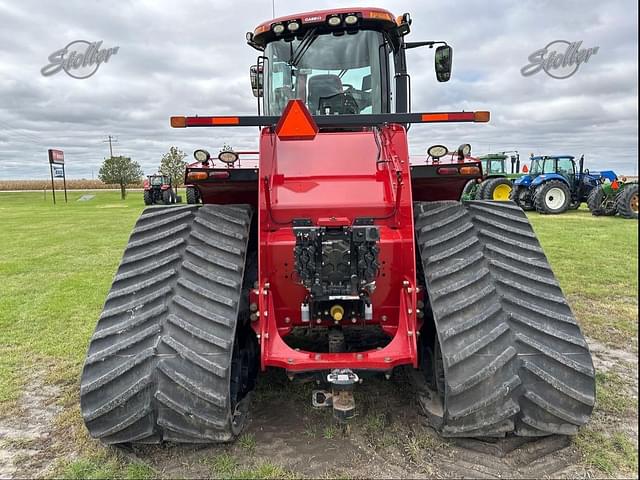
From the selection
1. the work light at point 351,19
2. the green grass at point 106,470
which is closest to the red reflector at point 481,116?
the work light at point 351,19

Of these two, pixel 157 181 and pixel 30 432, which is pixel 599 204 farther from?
pixel 157 181

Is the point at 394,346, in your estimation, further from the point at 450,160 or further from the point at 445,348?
the point at 450,160

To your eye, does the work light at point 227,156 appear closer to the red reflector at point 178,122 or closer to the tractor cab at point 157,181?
Result: the red reflector at point 178,122

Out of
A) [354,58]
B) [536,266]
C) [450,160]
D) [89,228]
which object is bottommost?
[89,228]

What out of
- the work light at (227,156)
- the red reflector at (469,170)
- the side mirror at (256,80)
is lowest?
the red reflector at (469,170)

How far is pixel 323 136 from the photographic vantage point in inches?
149

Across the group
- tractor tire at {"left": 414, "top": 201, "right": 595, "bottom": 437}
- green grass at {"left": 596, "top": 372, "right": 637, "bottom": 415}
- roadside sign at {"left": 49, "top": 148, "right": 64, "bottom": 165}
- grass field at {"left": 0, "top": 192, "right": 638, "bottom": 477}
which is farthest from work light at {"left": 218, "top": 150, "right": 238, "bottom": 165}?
roadside sign at {"left": 49, "top": 148, "right": 64, "bottom": 165}

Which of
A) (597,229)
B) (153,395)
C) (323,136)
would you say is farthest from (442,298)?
(597,229)

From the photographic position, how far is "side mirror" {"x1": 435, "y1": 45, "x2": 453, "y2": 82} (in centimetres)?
483

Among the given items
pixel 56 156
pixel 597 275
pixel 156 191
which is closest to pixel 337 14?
pixel 597 275

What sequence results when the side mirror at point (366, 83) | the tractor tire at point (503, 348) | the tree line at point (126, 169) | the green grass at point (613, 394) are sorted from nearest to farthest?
the tractor tire at point (503, 348), the green grass at point (613, 394), the side mirror at point (366, 83), the tree line at point (126, 169)

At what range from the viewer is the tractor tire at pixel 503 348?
9.82 feet

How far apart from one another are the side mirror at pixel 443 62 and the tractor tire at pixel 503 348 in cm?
218

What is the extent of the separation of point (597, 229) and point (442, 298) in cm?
1294
